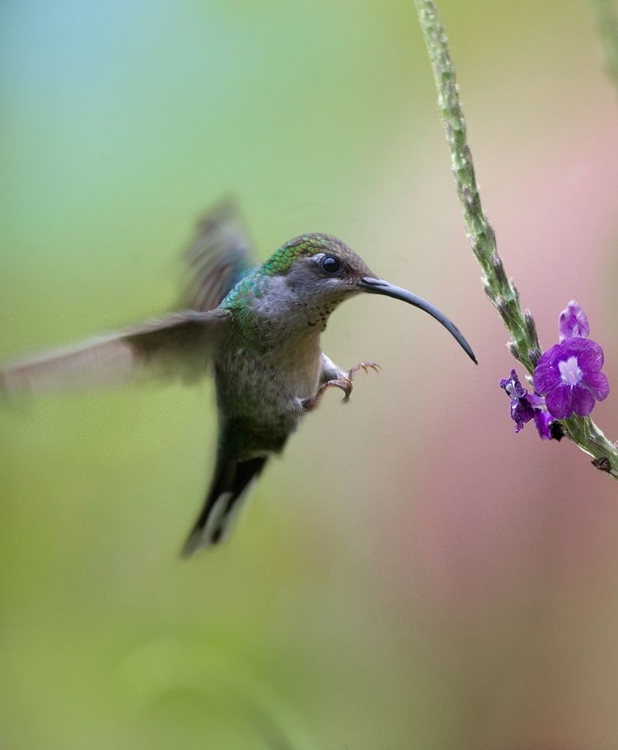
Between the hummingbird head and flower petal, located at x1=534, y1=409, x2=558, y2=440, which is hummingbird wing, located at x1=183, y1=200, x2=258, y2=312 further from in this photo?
flower petal, located at x1=534, y1=409, x2=558, y2=440

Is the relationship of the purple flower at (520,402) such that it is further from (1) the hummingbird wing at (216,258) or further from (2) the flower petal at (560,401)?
(1) the hummingbird wing at (216,258)

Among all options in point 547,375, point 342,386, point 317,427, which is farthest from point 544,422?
point 317,427

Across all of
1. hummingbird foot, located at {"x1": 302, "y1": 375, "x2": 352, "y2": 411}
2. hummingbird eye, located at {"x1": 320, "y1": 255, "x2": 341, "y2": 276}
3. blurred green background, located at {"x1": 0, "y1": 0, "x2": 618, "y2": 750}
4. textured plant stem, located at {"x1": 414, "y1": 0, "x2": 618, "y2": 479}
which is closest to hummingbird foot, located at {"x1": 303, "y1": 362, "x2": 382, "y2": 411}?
hummingbird foot, located at {"x1": 302, "y1": 375, "x2": 352, "y2": 411}

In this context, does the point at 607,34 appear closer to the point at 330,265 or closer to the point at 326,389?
the point at 330,265

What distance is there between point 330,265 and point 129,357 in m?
0.23

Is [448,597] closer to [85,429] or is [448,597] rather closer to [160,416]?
[160,416]

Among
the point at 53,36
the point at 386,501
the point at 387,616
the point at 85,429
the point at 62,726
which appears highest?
the point at 53,36

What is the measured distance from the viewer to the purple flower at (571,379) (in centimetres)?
53

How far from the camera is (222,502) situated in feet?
3.45

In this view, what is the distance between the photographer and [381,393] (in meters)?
1.73

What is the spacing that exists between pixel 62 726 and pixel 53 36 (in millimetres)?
1614

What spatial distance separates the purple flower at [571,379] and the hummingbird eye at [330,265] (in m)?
0.28

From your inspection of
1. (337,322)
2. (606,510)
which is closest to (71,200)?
(337,322)

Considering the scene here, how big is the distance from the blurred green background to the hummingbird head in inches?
28.4
